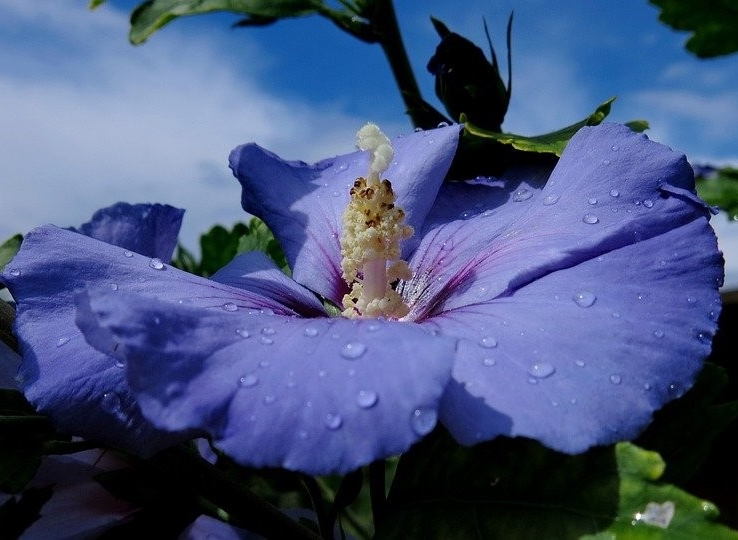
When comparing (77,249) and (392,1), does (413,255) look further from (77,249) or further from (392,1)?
(392,1)

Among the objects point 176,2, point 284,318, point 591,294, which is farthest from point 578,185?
point 176,2

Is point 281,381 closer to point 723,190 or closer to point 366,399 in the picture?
point 366,399

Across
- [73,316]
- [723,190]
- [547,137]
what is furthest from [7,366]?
[723,190]

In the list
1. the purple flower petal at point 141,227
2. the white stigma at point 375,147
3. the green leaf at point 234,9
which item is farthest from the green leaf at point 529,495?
the green leaf at point 234,9

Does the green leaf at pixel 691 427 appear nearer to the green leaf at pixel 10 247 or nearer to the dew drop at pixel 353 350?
the dew drop at pixel 353 350

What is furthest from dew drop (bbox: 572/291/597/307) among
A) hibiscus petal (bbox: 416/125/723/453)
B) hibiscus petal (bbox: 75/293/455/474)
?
hibiscus petal (bbox: 75/293/455/474)

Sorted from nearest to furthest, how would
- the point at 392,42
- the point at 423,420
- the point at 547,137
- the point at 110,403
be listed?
the point at 423,420 → the point at 110,403 → the point at 547,137 → the point at 392,42
